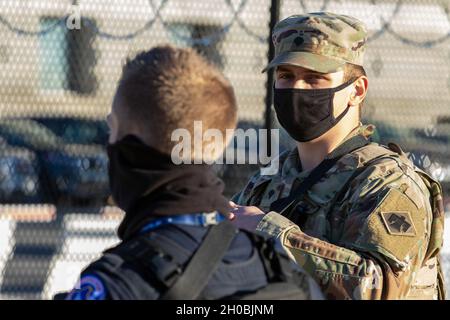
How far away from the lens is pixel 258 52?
15.2 feet

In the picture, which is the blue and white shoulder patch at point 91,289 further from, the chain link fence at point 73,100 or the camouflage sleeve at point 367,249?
the chain link fence at point 73,100

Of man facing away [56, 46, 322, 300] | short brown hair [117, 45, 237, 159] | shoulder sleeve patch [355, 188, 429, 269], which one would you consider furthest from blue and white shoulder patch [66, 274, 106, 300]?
shoulder sleeve patch [355, 188, 429, 269]

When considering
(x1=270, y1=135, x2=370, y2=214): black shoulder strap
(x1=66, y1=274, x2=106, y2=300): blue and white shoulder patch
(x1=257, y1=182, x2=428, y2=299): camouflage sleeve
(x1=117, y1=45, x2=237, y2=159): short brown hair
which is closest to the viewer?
(x1=66, y1=274, x2=106, y2=300): blue and white shoulder patch

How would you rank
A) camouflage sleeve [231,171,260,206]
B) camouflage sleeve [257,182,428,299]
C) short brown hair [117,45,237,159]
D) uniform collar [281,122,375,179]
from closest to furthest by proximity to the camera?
short brown hair [117,45,237,159] < camouflage sleeve [257,182,428,299] < uniform collar [281,122,375,179] < camouflage sleeve [231,171,260,206]

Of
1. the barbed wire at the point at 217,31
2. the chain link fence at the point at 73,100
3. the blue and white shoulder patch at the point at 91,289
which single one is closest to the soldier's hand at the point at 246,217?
the blue and white shoulder patch at the point at 91,289

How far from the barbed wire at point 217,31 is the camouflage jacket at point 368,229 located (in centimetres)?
199

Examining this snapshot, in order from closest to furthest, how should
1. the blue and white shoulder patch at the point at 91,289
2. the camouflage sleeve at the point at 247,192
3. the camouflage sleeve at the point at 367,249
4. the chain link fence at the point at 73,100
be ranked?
the blue and white shoulder patch at the point at 91,289 → the camouflage sleeve at the point at 367,249 → the camouflage sleeve at the point at 247,192 → the chain link fence at the point at 73,100

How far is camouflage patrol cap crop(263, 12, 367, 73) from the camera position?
107 inches

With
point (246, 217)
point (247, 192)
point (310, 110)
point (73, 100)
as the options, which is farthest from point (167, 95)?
point (73, 100)

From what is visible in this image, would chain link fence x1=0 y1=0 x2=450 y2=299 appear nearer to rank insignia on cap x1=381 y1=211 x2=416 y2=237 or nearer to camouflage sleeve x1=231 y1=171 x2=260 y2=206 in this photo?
camouflage sleeve x1=231 y1=171 x2=260 y2=206

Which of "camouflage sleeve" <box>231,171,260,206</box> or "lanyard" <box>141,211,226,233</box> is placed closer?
"lanyard" <box>141,211,226,233</box>

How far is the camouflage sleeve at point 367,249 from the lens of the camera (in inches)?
95.6
